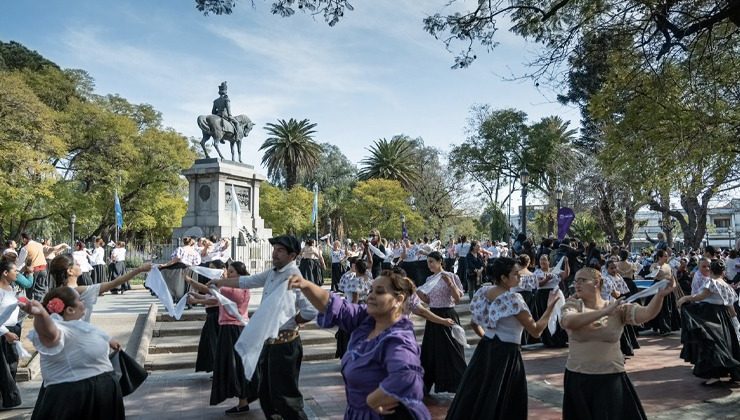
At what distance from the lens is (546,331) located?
11.9 metres

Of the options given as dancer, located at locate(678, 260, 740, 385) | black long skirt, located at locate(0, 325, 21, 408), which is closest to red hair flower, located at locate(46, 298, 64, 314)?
black long skirt, located at locate(0, 325, 21, 408)

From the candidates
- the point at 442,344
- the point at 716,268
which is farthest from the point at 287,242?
the point at 716,268

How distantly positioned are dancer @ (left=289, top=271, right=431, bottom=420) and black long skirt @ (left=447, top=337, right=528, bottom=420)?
2.09 meters

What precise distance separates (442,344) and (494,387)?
2.73m

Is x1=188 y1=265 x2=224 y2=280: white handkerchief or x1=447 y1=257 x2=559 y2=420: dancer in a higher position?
x1=188 y1=265 x2=224 y2=280: white handkerchief

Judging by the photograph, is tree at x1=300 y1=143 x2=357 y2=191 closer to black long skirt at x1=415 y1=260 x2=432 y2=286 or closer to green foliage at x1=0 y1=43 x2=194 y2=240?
green foliage at x1=0 y1=43 x2=194 y2=240

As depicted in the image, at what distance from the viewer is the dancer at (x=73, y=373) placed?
421cm

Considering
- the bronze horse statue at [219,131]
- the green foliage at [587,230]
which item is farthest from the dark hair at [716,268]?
the green foliage at [587,230]

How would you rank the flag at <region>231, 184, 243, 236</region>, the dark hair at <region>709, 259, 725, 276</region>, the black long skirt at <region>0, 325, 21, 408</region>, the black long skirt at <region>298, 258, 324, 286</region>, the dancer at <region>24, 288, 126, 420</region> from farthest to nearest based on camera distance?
the flag at <region>231, 184, 243, 236</region>
the black long skirt at <region>298, 258, 324, 286</region>
the dark hair at <region>709, 259, 725, 276</region>
the black long skirt at <region>0, 325, 21, 408</region>
the dancer at <region>24, 288, 126, 420</region>

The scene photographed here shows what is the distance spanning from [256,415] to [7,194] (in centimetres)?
2787

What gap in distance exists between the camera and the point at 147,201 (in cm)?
3975

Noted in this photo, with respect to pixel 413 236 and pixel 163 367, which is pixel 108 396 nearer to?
pixel 163 367

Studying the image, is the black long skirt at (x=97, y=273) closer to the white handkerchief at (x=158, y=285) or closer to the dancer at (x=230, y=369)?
the dancer at (x=230, y=369)

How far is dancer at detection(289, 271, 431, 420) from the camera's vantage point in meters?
3.03
